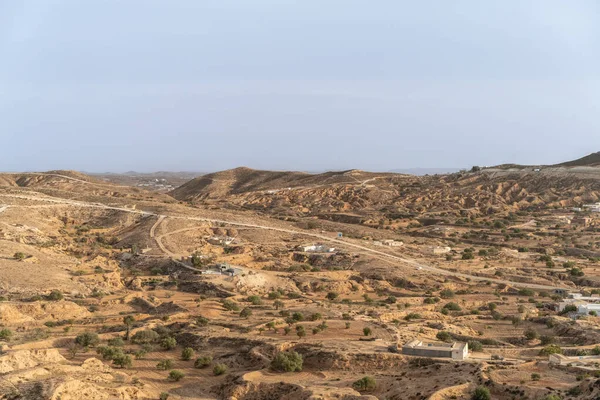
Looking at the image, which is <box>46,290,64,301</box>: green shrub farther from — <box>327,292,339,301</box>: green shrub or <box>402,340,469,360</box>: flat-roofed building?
<box>402,340,469,360</box>: flat-roofed building

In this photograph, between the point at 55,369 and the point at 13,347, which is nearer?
the point at 55,369

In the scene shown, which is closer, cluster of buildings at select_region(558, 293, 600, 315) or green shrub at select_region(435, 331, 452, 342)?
green shrub at select_region(435, 331, 452, 342)

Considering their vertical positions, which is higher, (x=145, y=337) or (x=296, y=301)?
(x=145, y=337)

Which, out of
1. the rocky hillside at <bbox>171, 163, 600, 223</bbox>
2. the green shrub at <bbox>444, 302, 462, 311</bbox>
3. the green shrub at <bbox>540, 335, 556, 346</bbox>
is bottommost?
the green shrub at <bbox>444, 302, 462, 311</bbox>

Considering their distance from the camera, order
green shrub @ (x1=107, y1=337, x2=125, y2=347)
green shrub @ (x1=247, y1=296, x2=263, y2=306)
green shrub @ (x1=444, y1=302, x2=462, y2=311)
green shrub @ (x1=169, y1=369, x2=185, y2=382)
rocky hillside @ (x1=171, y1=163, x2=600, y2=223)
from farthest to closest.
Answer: rocky hillside @ (x1=171, y1=163, x2=600, y2=223) < green shrub @ (x1=247, y1=296, x2=263, y2=306) < green shrub @ (x1=444, y1=302, x2=462, y2=311) < green shrub @ (x1=107, y1=337, x2=125, y2=347) < green shrub @ (x1=169, y1=369, x2=185, y2=382)

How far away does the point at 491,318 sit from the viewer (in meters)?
27.6

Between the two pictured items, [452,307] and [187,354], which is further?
[452,307]

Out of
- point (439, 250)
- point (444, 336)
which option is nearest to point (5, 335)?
point (444, 336)

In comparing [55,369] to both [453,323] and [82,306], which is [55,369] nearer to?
[82,306]

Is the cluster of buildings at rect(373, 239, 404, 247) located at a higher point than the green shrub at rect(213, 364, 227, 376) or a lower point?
higher

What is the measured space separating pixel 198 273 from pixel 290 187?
56.5m

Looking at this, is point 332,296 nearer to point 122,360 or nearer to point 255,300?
point 255,300

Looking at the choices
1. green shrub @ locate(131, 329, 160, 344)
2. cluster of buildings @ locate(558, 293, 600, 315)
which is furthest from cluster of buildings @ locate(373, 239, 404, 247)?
green shrub @ locate(131, 329, 160, 344)

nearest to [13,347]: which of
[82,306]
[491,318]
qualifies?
[82,306]
